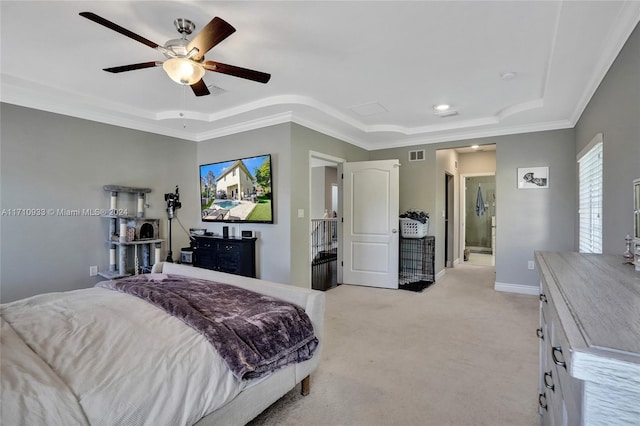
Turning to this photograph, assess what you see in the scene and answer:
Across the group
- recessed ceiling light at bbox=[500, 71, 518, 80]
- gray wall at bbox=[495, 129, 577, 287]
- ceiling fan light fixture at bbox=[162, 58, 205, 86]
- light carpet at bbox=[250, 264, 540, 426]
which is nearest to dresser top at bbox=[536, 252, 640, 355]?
light carpet at bbox=[250, 264, 540, 426]

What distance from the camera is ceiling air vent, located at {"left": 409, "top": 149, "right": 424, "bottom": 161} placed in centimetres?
552

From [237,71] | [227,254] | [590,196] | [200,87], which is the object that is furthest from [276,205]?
[590,196]

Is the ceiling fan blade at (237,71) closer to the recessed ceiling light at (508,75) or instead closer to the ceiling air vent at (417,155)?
the recessed ceiling light at (508,75)

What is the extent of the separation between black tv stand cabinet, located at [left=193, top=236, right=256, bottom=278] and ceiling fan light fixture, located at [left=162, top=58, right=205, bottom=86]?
245 centimetres

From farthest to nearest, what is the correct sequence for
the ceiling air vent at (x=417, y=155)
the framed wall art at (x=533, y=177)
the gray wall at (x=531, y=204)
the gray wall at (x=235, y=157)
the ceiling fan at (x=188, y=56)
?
the ceiling air vent at (x=417, y=155)
the framed wall art at (x=533, y=177)
the gray wall at (x=531, y=204)
the gray wall at (x=235, y=157)
the ceiling fan at (x=188, y=56)

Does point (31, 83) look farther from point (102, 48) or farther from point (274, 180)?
point (274, 180)

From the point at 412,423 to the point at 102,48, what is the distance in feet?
11.9

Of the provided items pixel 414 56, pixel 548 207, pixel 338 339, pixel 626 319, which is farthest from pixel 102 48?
pixel 548 207

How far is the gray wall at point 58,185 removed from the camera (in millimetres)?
3418

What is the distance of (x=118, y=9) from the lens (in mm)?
2141

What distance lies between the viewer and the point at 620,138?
2283mm

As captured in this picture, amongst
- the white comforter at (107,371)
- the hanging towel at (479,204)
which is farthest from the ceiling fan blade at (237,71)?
the hanging towel at (479,204)

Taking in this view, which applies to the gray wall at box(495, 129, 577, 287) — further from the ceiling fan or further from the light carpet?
the ceiling fan

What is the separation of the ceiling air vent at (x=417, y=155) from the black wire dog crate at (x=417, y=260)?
1406 millimetres
